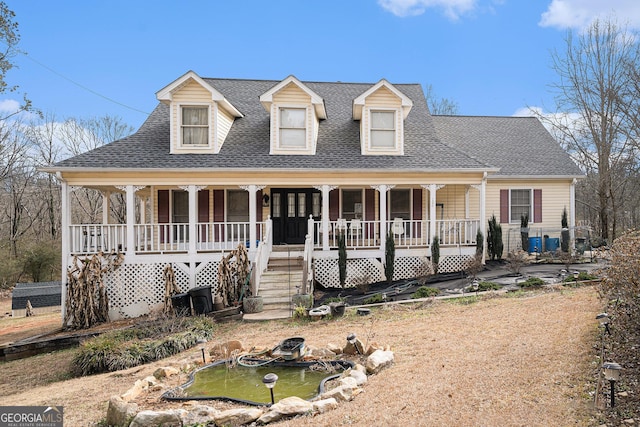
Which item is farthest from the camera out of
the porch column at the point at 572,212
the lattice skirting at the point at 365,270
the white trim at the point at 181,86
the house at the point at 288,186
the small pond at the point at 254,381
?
the porch column at the point at 572,212

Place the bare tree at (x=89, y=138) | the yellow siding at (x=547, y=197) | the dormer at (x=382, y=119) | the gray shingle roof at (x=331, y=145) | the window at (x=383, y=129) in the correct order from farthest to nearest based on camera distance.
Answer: the bare tree at (x=89, y=138)
the yellow siding at (x=547, y=197)
the window at (x=383, y=129)
the dormer at (x=382, y=119)
the gray shingle roof at (x=331, y=145)

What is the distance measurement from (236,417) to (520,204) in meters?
16.0

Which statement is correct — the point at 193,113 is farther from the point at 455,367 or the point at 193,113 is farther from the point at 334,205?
the point at 455,367

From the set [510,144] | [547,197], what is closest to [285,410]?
[547,197]

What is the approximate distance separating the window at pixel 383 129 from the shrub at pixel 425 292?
5667 millimetres

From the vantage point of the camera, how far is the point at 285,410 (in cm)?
440

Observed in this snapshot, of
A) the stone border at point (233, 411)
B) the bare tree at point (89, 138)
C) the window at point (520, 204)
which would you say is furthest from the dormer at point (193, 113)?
the bare tree at point (89, 138)

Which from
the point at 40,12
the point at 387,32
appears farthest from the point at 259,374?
the point at 387,32

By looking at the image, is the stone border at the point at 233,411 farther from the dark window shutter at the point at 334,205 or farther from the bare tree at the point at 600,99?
the bare tree at the point at 600,99

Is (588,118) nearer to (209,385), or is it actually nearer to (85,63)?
(209,385)

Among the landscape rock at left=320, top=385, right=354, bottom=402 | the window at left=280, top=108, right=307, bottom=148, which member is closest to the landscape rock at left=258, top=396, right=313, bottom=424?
the landscape rock at left=320, top=385, right=354, bottom=402

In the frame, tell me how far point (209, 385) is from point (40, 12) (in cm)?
1843

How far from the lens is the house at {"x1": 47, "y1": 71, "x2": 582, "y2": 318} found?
11.9 meters

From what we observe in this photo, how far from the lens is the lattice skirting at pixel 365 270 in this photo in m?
12.7
